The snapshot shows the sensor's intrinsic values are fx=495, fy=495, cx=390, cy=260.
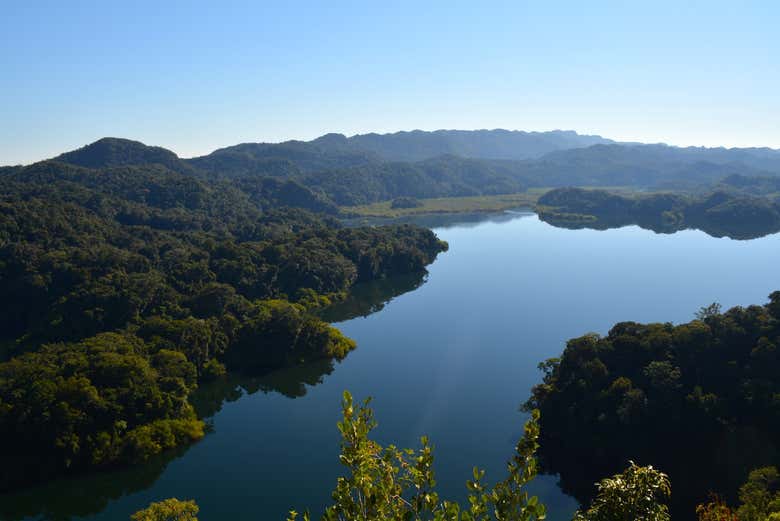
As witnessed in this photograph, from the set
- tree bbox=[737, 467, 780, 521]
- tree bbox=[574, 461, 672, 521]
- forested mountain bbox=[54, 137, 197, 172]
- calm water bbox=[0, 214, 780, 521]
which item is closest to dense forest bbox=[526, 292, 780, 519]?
calm water bbox=[0, 214, 780, 521]

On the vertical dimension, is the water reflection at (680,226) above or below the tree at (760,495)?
above

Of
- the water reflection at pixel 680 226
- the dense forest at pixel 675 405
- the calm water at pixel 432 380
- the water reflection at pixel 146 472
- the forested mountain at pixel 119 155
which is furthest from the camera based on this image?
the forested mountain at pixel 119 155

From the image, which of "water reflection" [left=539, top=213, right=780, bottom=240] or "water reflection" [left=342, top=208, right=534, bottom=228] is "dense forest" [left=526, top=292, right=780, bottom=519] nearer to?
"water reflection" [left=539, top=213, right=780, bottom=240]

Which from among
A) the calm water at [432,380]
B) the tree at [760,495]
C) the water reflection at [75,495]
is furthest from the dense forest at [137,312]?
the tree at [760,495]

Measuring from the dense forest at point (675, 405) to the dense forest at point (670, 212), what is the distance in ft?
361

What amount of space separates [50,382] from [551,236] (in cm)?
11485

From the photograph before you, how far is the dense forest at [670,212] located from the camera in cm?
13875

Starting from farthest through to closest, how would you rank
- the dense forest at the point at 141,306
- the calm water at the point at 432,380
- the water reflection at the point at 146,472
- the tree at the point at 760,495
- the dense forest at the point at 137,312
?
the dense forest at the point at 141,306, the dense forest at the point at 137,312, the calm water at the point at 432,380, the water reflection at the point at 146,472, the tree at the point at 760,495

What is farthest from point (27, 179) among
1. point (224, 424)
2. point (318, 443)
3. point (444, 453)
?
point (444, 453)

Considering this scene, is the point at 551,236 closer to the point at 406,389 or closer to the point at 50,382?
the point at 406,389

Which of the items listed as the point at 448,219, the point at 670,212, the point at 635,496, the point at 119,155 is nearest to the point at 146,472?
the point at 635,496

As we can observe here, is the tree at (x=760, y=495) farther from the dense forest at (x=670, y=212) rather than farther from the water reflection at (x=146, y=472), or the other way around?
the dense forest at (x=670, y=212)

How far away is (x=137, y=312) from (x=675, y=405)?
48.7 metres

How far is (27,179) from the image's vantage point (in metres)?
122
